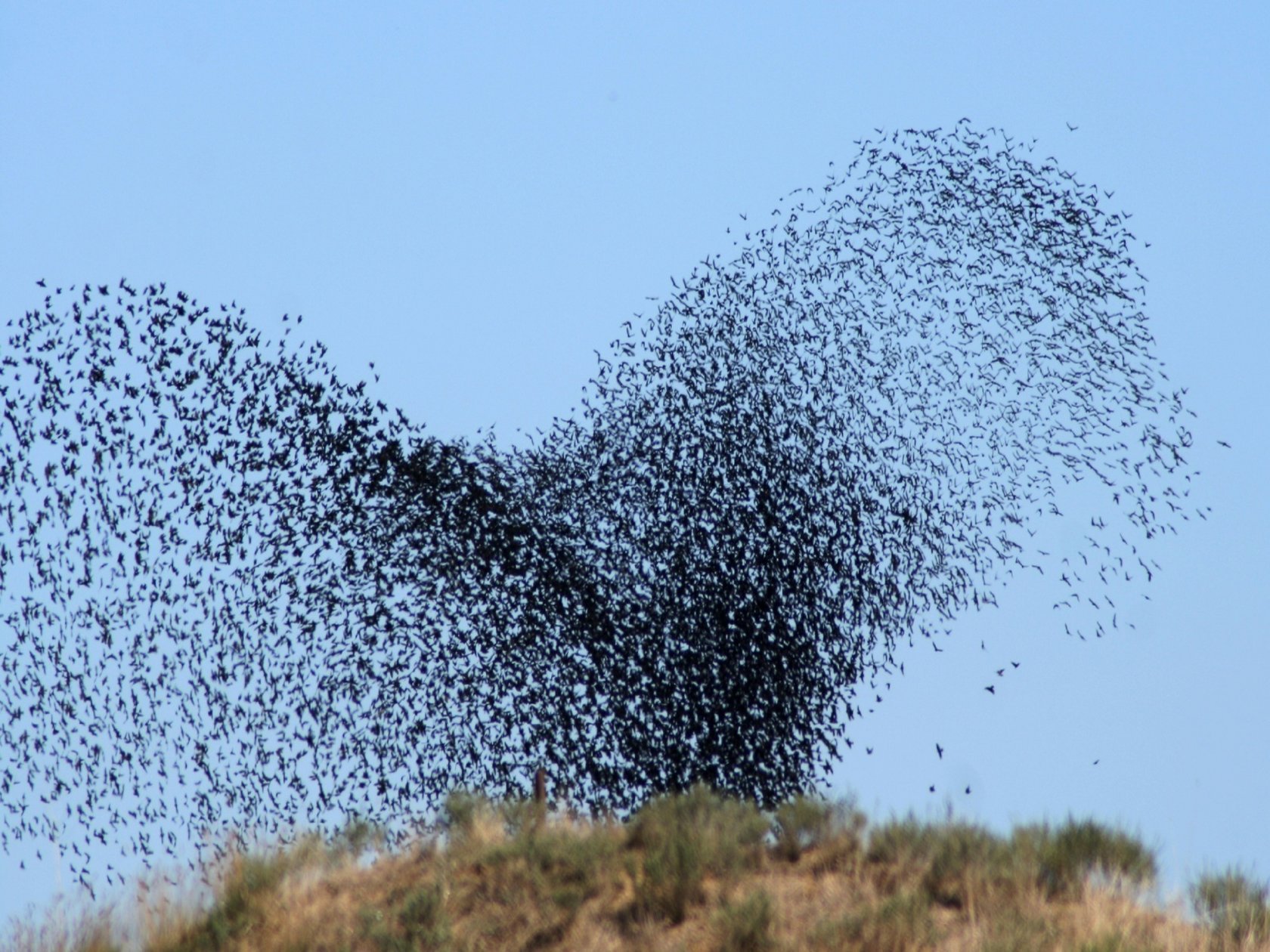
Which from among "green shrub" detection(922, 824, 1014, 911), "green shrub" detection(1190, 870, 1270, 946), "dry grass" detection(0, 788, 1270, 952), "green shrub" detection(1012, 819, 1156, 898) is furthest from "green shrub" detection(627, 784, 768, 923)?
"green shrub" detection(1190, 870, 1270, 946)

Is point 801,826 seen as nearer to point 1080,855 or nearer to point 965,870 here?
point 965,870

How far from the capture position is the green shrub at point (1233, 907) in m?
9.53

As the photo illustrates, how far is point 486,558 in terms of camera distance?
1808 centimetres

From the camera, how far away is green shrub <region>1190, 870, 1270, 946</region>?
9531mm

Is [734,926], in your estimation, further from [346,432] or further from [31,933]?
[346,432]

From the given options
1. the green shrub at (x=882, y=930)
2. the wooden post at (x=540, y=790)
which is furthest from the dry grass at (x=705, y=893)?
the wooden post at (x=540, y=790)

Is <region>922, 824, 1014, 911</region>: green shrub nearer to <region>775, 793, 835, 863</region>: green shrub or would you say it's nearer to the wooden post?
<region>775, 793, 835, 863</region>: green shrub

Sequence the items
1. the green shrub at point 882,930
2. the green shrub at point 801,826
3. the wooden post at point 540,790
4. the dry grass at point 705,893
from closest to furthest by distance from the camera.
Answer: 1. the green shrub at point 882,930
2. the dry grass at point 705,893
3. the green shrub at point 801,826
4. the wooden post at point 540,790

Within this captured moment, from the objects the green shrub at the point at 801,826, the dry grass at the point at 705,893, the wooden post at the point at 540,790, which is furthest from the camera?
the wooden post at the point at 540,790

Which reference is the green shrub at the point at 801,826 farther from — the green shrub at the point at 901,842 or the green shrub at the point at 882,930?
the green shrub at the point at 882,930

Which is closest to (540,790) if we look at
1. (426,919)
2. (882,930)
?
(426,919)

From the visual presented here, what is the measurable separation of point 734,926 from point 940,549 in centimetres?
984

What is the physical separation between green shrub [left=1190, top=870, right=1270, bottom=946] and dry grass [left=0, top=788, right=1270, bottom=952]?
1 centimetres

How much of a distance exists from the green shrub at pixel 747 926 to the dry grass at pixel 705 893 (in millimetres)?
12
